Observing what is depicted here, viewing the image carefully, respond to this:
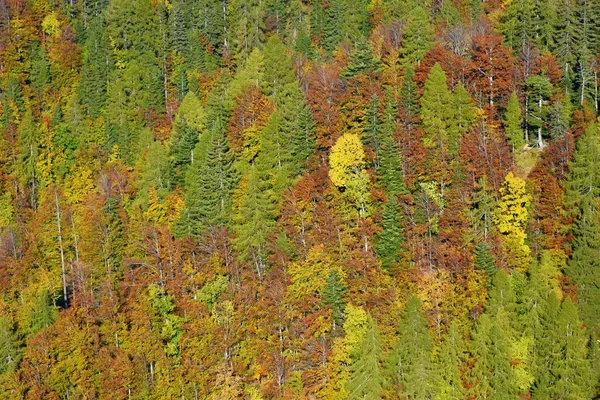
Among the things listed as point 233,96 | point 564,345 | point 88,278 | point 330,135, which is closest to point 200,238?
point 88,278

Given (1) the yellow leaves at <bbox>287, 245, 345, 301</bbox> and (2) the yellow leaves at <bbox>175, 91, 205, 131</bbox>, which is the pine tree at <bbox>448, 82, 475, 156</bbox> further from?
(2) the yellow leaves at <bbox>175, 91, 205, 131</bbox>

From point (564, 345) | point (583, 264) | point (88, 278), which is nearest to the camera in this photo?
point (564, 345)

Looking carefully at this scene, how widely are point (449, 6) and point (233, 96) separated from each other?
38.5 meters

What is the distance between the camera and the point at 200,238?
72562 millimetres

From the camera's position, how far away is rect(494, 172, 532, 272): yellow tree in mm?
64125

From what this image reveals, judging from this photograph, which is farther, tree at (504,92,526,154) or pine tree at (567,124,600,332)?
tree at (504,92,526,154)

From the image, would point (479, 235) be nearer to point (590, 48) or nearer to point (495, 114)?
point (495, 114)

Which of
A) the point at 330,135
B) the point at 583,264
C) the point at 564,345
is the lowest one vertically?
the point at 564,345

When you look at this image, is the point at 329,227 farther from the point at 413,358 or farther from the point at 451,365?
the point at 451,365

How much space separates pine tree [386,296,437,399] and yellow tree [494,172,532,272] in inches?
471

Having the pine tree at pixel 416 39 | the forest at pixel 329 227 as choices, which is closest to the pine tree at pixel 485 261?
the forest at pixel 329 227

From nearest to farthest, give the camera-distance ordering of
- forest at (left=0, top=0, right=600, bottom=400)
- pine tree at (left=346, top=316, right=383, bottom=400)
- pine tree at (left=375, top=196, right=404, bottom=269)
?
pine tree at (left=346, top=316, right=383, bottom=400)
forest at (left=0, top=0, right=600, bottom=400)
pine tree at (left=375, top=196, right=404, bottom=269)

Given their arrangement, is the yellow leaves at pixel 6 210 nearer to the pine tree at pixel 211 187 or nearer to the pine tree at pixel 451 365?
the pine tree at pixel 211 187

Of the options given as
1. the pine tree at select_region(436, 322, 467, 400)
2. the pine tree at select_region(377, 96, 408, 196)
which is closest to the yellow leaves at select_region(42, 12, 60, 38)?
the pine tree at select_region(377, 96, 408, 196)
